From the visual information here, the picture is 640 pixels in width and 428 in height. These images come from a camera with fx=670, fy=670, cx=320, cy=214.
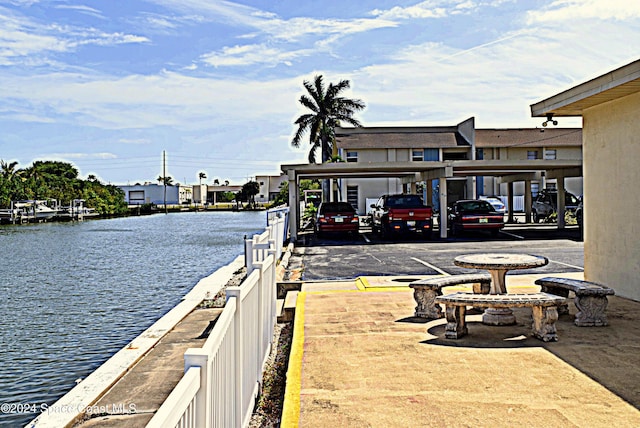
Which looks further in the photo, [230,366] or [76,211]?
[76,211]

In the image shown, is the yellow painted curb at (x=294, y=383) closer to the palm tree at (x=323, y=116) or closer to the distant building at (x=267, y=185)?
the palm tree at (x=323, y=116)

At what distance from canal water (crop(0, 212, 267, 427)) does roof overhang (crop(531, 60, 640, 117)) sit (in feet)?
26.8

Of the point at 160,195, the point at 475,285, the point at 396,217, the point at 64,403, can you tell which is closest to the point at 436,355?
the point at 475,285

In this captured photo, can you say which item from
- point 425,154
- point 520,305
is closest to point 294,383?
point 520,305

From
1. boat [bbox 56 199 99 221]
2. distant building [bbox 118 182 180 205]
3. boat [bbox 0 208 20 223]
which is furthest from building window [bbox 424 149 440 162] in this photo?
distant building [bbox 118 182 180 205]

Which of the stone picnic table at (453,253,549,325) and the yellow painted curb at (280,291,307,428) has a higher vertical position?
the stone picnic table at (453,253,549,325)

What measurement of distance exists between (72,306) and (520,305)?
35.3 ft

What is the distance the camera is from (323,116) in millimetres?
52719

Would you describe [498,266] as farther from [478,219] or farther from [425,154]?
[425,154]

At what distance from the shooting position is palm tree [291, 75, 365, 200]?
2072 inches

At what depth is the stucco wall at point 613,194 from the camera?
395 inches

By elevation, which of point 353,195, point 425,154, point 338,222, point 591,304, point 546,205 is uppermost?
point 425,154

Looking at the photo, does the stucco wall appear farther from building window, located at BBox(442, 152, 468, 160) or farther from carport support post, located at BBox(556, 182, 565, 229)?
building window, located at BBox(442, 152, 468, 160)

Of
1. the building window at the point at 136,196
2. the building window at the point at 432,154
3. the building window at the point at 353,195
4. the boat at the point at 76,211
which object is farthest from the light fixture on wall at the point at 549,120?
the building window at the point at 136,196
